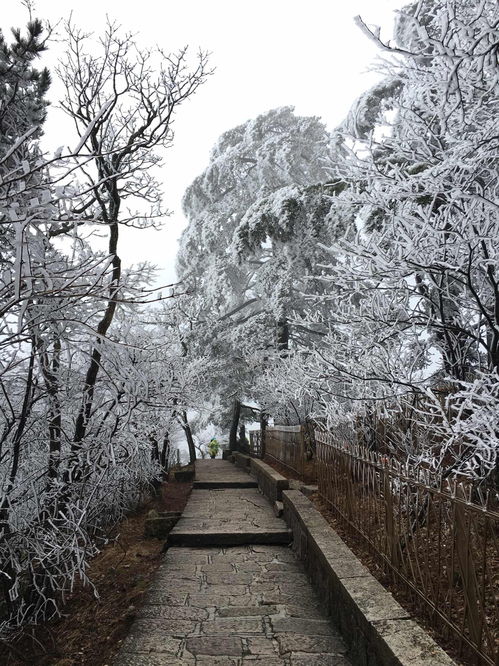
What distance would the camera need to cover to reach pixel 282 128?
74.7 feet

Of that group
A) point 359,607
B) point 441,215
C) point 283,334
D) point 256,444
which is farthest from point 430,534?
point 256,444

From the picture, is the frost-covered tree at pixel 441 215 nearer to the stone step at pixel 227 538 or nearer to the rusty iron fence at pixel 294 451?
the stone step at pixel 227 538

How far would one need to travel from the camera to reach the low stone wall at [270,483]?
8742 millimetres

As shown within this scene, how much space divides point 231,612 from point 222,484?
810cm

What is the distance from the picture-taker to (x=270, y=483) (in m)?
9.62

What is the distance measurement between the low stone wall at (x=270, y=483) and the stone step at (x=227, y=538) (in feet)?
5.88

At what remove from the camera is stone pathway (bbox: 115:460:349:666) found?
11.8ft

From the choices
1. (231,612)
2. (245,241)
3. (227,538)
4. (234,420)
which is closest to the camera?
(231,612)

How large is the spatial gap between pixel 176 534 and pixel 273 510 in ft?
7.95

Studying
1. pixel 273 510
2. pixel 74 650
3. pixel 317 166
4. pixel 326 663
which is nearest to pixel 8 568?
pixel 74 650

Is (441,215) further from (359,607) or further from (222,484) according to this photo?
(222,484)

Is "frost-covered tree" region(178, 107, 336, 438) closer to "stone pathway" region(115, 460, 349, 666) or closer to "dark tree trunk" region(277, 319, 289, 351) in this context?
"dark tree trunk" region(277, 319, 289, 351)

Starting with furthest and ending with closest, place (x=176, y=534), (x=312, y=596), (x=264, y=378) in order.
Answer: (x=264, y=378)
(x=176, y=534)
(x=312, y=596)

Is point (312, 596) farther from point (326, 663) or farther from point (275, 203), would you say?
point (275, 203)
